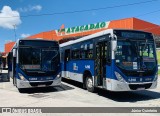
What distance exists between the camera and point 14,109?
29.3ft

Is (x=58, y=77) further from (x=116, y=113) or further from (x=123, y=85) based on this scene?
(x=116, y=113)

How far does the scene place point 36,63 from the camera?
13.0m

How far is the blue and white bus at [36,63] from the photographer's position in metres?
12.8

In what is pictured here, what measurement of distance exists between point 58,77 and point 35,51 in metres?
1.81

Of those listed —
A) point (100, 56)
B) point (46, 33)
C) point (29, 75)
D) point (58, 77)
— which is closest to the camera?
point (100, 56)

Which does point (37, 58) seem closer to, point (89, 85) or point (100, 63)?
point (89, 85)

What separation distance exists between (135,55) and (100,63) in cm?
184

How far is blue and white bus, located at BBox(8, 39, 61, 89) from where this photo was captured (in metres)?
12.8

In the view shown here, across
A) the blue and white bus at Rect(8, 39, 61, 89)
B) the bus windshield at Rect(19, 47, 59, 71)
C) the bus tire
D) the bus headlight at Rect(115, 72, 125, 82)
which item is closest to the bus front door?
the bus tire

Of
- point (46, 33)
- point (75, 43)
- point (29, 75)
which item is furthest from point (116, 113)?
point (46, 33)

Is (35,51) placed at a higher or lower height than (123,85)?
higher

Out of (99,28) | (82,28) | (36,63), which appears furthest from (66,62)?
(82,28)

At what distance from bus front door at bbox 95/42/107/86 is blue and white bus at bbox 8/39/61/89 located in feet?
8.10

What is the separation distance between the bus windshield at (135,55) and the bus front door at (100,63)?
1.02 meters
